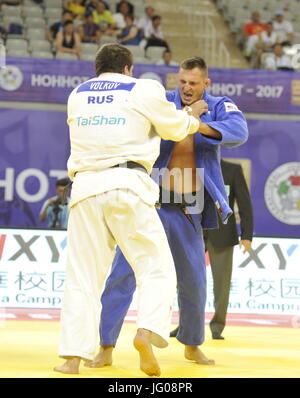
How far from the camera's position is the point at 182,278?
5.79m

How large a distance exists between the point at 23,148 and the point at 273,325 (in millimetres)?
6020

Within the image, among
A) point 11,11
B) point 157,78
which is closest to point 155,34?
point 11,11

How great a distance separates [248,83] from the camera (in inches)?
539

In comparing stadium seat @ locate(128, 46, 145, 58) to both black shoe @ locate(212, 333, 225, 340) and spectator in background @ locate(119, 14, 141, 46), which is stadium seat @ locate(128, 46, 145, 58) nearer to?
spectator in background @ locate(119, 14, 141, 46)

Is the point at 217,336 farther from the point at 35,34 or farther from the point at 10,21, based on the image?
the point at 10,21

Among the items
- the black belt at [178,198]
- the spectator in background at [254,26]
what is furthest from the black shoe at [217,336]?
the spectator in background at [254,26]

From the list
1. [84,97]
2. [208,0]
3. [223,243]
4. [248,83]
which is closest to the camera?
[84,97]

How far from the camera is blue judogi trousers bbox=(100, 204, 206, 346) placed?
5625mm

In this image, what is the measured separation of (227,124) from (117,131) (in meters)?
0.97

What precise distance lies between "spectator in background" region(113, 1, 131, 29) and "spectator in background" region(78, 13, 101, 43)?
615mm

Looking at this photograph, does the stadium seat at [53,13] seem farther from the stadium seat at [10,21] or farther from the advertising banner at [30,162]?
the advertising banner at [30,162]

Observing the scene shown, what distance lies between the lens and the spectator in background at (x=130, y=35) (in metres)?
16.1
